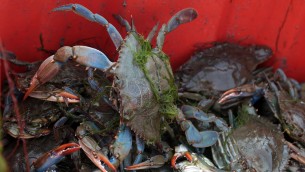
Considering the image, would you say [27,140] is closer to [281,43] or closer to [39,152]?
[39,152]

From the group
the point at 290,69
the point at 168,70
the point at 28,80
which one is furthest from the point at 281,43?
the point at 28,80

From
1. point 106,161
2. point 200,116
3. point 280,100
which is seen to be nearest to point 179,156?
point 200,116

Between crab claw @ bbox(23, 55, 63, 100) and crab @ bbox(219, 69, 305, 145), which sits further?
crab @ bbox(219, 69, 305, 145)

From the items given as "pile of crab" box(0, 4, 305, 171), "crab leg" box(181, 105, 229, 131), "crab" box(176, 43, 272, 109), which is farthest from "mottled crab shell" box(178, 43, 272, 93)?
"crab leg" box(181, 105, 229, 131)

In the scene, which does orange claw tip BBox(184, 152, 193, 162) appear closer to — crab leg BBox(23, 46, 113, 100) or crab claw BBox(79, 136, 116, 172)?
crab claw BBox(79, 136, 116, 172)

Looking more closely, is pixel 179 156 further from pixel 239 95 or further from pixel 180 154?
pixel 239 95
